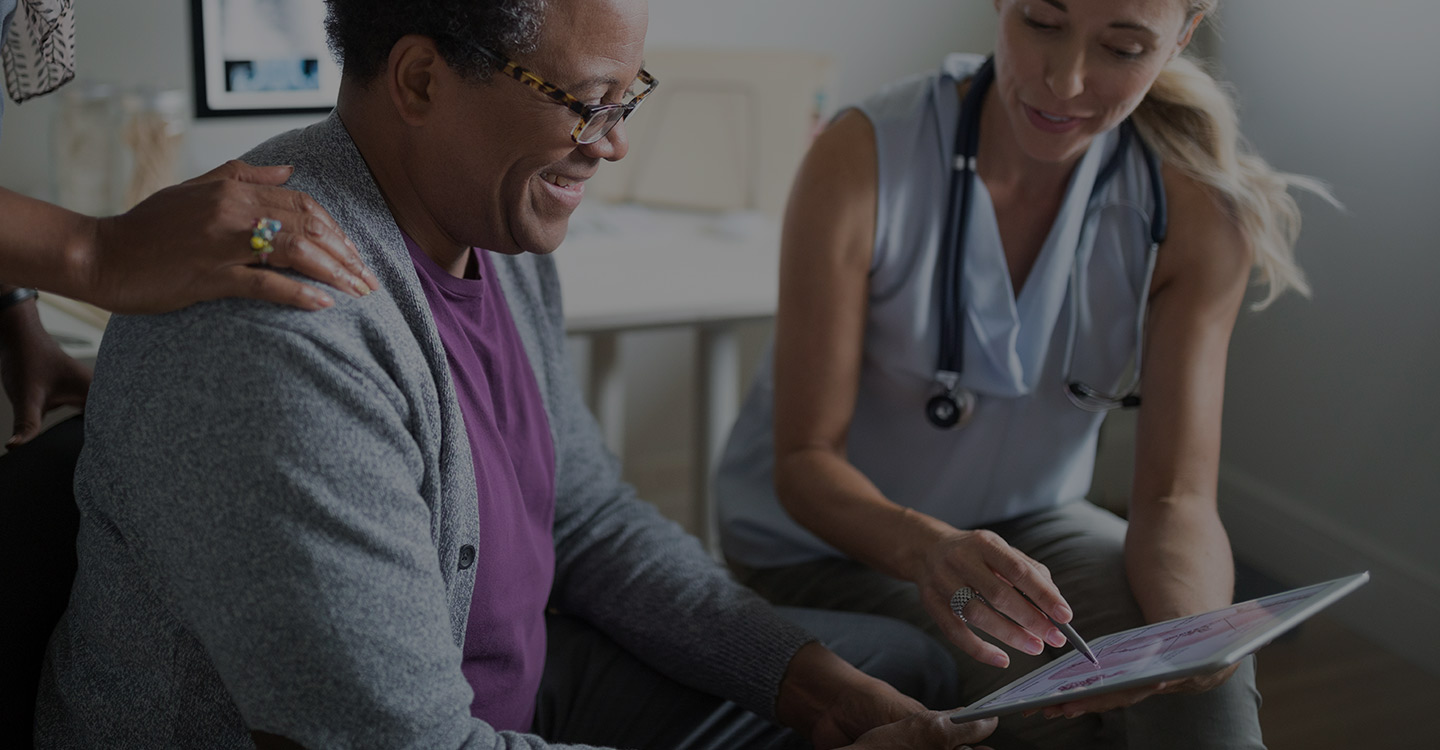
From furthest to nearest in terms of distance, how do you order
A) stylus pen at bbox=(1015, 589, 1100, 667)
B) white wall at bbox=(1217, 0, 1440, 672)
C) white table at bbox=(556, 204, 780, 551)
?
white wall at bbox=(1217, 0, 1440, 672) < white table at bbox=(556, 204, 780, 551) < stylus pen at bbox=(1015, 589, 1100, 667)

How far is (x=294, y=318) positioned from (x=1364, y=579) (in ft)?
2.70

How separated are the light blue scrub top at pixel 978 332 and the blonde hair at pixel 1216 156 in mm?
44

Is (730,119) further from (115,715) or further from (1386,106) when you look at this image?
(115,715)

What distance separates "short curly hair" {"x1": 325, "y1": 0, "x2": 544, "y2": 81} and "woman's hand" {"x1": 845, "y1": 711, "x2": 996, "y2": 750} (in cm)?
64

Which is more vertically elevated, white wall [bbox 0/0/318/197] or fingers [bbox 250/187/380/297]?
fingers [bbox 250/187/380/297]

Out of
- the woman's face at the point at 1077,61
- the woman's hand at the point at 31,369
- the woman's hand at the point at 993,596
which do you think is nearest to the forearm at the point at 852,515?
the woman's hand at the point at 993,596

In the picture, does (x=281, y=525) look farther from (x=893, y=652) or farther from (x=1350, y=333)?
(x=1350, y=333)

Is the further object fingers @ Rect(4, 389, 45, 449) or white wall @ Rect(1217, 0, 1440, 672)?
white wall @ Rect(1217, 0, 1440, 672)

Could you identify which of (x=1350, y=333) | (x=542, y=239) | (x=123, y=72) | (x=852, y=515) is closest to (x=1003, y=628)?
(x=852, y=515)

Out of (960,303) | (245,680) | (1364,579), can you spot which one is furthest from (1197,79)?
(245,680)

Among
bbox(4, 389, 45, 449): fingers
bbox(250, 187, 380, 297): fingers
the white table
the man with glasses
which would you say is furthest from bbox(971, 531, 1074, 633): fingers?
bbox(4, 389, 45, 449): fingers

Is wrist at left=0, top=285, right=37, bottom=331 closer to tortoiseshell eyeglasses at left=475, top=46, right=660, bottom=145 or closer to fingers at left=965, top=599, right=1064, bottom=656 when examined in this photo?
tortoiseshell eyeglasses at left=475, top=46, right=660, bottom=145

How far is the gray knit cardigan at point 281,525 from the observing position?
0.80m

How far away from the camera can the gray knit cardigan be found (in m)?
0.80
